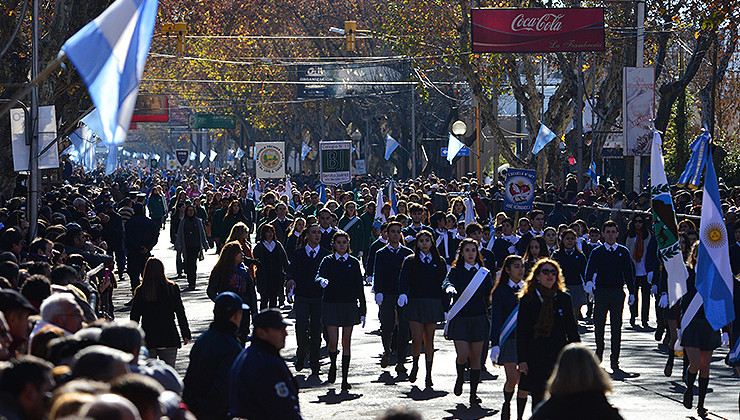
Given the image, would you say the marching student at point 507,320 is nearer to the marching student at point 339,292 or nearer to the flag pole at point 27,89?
the marching student at point 339,292

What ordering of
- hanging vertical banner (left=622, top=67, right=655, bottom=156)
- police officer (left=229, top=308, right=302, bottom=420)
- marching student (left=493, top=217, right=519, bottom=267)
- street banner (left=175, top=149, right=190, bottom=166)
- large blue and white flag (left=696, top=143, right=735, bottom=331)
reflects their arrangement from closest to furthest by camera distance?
police officer (left=229, top=308, right=302, bottom=420)
large blue and white flag (left=696, top=143, right=735, bottom=331)
marching student (left=493, top=217, right=519, bottom=267)
hanging vertical banner (left=622, top=67, right=655, bottom=156)
street banner (left=175, top=149, right=190, bottom=166)

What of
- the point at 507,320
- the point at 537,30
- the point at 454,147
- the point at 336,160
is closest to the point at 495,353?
the point at 507,320

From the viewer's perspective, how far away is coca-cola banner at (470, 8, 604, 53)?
27688 millimetres

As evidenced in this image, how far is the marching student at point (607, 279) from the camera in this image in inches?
560

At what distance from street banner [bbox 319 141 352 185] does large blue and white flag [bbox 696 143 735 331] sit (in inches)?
769

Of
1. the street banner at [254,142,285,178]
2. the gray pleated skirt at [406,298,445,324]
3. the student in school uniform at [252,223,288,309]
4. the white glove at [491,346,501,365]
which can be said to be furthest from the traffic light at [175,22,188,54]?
the white glove at [491,346,501,365]

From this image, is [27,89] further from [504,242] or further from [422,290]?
[504,242]

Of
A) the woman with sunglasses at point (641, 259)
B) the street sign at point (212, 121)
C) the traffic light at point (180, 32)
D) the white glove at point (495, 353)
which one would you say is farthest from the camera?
the street sign at point (212, 121)

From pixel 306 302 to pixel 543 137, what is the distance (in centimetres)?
2010

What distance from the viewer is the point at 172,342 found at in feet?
35.7

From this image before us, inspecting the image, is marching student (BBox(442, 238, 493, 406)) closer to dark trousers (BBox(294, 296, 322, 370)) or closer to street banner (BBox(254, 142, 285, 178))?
dark trousers (BBox(294, 296, 322, 370))

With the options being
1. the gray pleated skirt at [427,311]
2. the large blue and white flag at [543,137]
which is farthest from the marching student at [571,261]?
the large blue and white flag at [543,137]

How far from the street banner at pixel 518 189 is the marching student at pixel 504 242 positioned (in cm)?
596

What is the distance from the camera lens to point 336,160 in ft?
103
